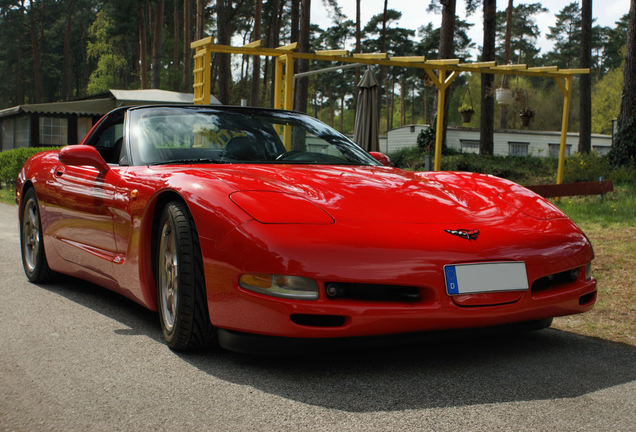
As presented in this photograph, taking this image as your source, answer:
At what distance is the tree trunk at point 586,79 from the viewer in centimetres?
2427

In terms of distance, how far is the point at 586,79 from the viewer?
25.5m

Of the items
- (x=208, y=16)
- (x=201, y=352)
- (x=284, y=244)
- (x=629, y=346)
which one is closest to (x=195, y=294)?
(x=201, y=352)

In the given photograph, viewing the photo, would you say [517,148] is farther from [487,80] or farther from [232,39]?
[232,39]

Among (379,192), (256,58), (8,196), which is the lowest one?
(8,196)

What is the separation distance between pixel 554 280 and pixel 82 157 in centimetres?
279

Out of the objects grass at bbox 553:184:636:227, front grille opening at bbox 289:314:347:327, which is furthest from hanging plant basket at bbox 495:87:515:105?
front grille opening at bbox 289:314:347:327

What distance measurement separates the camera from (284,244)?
2984 millimetres

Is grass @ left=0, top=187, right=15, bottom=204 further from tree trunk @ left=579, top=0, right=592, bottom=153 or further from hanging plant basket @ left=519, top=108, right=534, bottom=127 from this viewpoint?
tree trunk @ left=579, top=0, right=592, bottom=153

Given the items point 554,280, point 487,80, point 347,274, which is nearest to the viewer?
point 347,274

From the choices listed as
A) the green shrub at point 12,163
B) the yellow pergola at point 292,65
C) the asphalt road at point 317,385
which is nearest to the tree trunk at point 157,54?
the green shrub at point 12,163

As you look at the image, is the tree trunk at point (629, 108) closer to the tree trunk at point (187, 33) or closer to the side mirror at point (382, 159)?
the side mirror at point (382, 159)

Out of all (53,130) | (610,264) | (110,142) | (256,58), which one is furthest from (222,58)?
(610,264)

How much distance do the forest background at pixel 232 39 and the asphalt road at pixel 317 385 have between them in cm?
3214

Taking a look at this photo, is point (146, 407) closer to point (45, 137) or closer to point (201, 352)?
point (201, 352)
